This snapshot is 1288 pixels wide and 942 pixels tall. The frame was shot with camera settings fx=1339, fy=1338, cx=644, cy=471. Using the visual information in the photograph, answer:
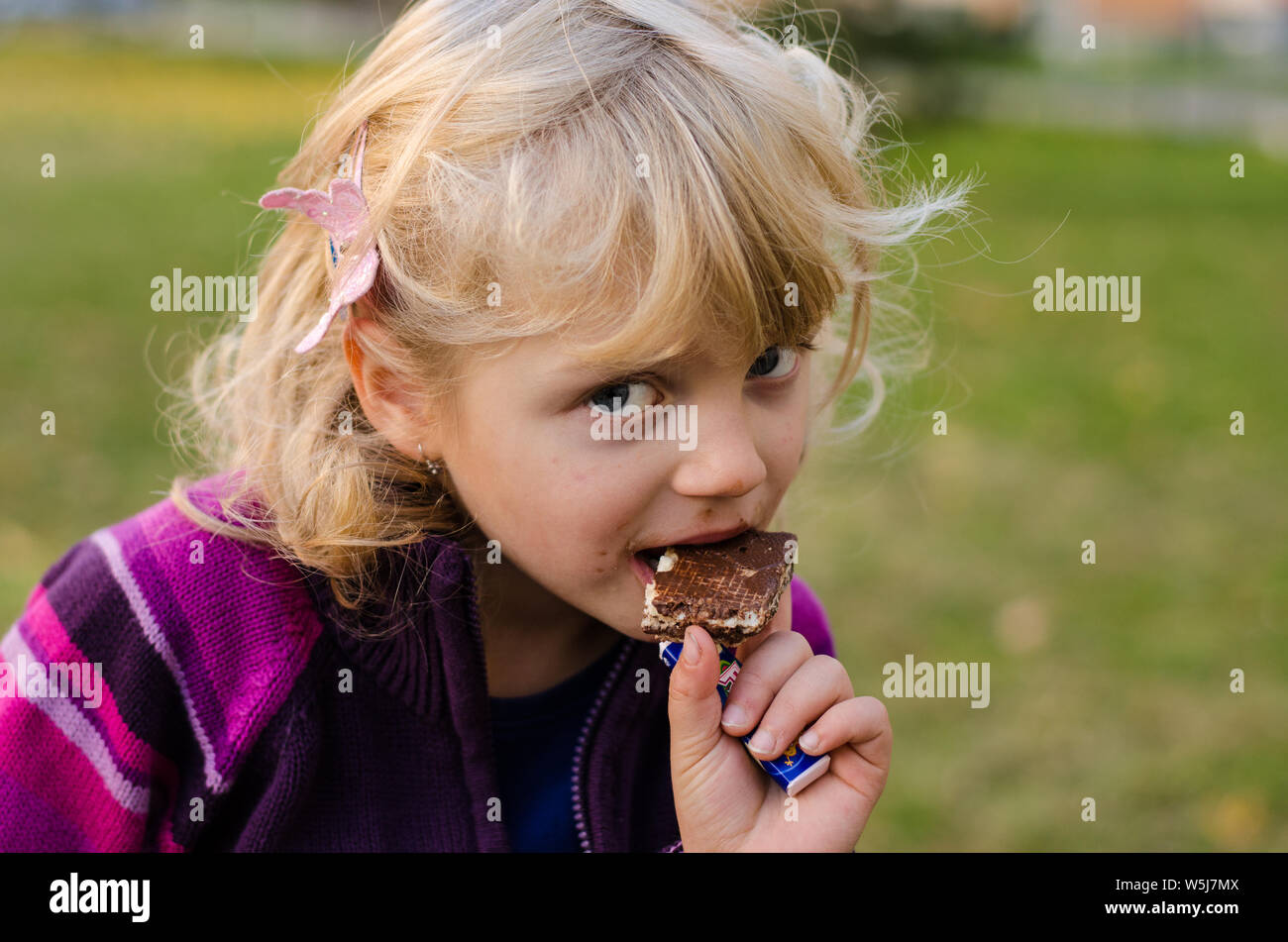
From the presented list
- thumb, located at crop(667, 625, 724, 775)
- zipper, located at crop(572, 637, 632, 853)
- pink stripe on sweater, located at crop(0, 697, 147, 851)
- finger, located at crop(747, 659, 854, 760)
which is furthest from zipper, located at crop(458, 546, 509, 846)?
pink stripe on sweater, located at crop(0, 697, 147, 851)

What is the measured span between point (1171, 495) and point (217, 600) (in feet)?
15.9

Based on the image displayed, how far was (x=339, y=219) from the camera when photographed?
2311mm

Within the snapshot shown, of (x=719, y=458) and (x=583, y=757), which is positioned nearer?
(x=719, y=458)

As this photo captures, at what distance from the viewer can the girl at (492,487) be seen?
6.79 feet

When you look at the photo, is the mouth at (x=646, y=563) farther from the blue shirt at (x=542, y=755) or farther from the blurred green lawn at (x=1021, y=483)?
the blurred green lawn at (x=1021, y=483)

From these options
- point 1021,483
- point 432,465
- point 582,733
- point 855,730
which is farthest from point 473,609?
point 1021,483

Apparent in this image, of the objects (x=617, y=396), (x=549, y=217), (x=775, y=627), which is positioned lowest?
(x=775, y=627)

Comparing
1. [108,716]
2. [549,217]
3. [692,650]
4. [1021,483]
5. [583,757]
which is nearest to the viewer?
[549,217]

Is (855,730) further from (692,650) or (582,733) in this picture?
(582,733)

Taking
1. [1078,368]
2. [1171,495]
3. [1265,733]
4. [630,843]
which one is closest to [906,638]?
[1265,733]

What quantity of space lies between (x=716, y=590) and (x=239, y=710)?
857 millimetres

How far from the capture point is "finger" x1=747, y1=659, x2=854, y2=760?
7.20 ft

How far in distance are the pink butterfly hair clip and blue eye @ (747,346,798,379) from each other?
0.66 meters

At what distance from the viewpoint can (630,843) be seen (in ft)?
8.49
